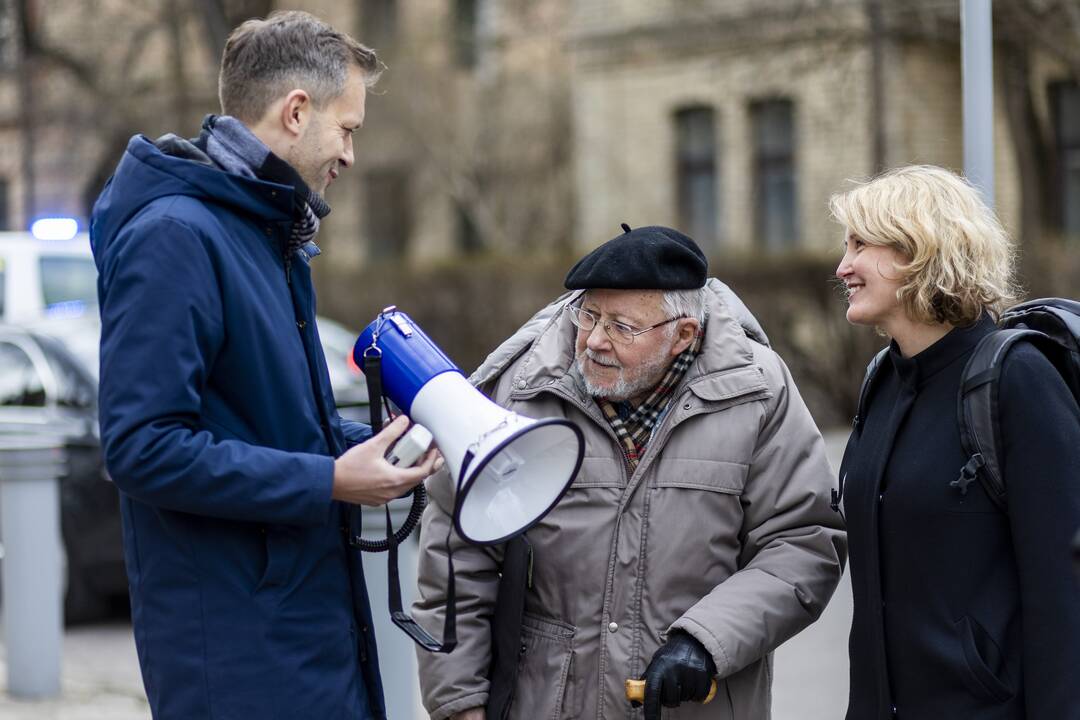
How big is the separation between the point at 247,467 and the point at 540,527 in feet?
2.65

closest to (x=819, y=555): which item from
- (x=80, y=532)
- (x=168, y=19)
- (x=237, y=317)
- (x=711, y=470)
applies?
(x=711, y=470)

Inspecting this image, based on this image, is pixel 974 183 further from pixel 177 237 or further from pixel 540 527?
pixel 177 237

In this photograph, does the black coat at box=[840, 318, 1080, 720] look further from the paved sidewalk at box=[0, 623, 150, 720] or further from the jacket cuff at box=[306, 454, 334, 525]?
the paved sidewalk at box=[0, 623, 150, 720]

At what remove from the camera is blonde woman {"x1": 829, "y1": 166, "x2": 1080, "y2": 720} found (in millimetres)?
2820

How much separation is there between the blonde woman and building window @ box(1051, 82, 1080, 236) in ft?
56.9

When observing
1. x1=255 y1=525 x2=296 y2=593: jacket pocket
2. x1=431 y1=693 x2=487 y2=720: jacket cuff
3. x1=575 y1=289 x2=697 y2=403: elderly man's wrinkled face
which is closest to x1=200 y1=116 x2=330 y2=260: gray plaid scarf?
x1=255 y1=525 x2=296 y2=593: jacket pocket

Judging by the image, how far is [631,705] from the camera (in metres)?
3.18

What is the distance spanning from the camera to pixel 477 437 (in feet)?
9.37

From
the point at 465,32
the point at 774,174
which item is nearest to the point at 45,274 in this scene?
the point at 774,174

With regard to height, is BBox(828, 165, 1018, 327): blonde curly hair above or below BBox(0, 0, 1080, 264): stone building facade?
below

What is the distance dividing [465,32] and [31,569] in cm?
2349

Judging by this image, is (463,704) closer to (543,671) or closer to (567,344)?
(543,671)

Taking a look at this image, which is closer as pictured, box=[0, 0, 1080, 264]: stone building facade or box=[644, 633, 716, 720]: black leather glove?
box=[644, 633, 716, 720]: black leather glove

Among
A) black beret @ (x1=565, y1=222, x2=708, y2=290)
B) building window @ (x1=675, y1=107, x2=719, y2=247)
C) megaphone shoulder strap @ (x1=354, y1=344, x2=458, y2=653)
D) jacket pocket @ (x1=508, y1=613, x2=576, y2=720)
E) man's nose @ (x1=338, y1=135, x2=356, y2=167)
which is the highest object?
building window @ (x1=675, y1=107, x2=719, y2=247)
